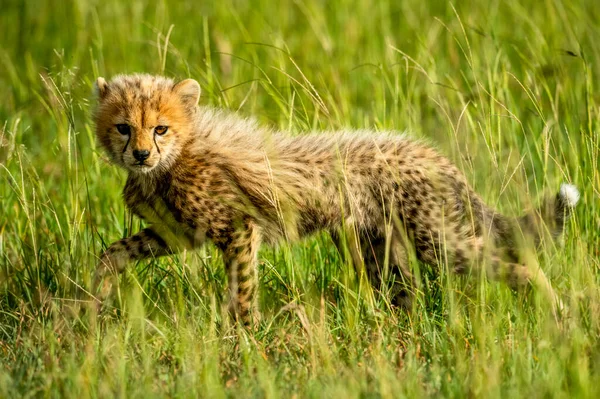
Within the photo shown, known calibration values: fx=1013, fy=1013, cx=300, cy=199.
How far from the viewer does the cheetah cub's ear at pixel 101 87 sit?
13.8 feet

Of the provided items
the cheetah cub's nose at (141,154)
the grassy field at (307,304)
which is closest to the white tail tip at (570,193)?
the grassy field at (307,304)

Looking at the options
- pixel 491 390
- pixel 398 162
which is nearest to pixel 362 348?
pixel 491 390

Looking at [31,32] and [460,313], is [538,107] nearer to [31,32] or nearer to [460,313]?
[460,313]

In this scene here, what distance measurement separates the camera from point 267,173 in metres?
4.31

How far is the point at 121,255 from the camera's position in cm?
412

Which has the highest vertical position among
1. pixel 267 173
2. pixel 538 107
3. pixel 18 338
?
pixel 538 107

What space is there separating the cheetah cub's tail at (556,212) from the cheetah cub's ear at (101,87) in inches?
72.7

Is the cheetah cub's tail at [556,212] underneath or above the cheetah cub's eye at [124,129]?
underneath

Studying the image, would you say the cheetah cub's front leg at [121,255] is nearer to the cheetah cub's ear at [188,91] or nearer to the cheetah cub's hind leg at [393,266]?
the cheetah cub's ear at [188,91]

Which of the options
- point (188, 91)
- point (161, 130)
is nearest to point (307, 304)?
point (161, 130)

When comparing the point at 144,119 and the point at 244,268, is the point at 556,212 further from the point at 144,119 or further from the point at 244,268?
the point at 144,119

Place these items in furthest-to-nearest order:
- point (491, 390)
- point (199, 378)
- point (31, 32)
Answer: point (31, 32), point (199, 378), point (491, 390)

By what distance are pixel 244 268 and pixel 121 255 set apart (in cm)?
50

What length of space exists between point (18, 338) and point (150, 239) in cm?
82
